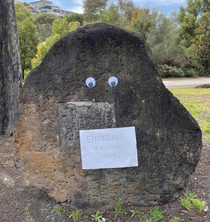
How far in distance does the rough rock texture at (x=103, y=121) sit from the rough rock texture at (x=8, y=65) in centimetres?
259

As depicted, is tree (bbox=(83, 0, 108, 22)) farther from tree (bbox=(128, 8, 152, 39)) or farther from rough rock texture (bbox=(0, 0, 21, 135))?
rough rock texture (bbox=(0, 0, 21, 135))

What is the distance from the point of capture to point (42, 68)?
240cm

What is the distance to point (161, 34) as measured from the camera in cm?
2019

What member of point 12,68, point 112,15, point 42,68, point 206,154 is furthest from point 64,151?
point 112,15

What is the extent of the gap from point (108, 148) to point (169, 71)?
18906 mm

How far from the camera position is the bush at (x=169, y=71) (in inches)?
797

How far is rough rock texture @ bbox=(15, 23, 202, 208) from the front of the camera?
2.32 metres

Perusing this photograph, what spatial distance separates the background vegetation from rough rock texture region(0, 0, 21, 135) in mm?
6369

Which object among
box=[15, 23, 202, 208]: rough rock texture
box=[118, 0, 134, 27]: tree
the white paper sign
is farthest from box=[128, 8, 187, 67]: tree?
the white paper sign

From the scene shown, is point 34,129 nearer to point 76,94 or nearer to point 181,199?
point 76,94

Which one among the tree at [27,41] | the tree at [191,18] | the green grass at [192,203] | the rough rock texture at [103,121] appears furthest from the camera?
the tree at [191,18]

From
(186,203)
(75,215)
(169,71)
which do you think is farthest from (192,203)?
(169,71)

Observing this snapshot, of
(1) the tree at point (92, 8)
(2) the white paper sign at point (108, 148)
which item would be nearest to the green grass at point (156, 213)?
(2) the white paper sign at point (108, 148)

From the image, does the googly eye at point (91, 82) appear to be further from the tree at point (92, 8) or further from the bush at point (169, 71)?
the tree at point (92, 8)
